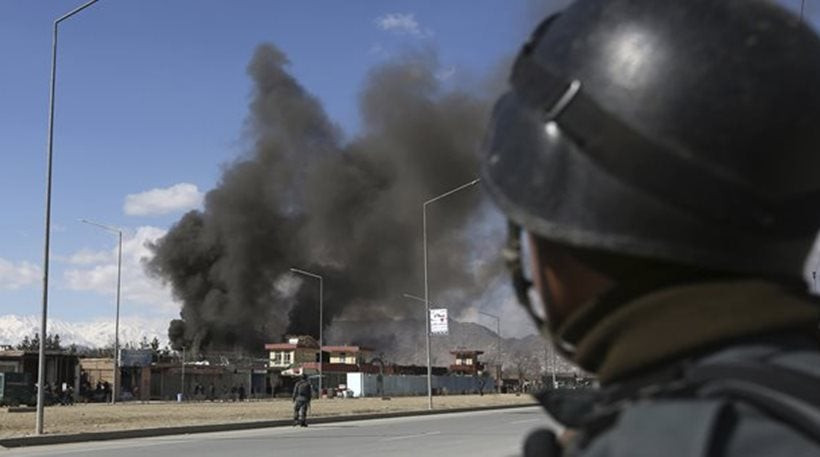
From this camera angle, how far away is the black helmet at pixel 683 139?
3.23ft

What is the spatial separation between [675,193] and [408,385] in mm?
80483

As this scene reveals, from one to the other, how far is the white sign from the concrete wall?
29342mm

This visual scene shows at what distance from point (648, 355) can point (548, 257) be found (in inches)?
6.9

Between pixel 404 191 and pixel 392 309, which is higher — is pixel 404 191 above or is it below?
above

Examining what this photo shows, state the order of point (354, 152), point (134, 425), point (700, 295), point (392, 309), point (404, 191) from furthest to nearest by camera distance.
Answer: point (392, 309) < point (354, 152) < point (404, 191) < point (134, 425) < point (700, 295)

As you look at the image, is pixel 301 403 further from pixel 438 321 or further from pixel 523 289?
pixel 523 289

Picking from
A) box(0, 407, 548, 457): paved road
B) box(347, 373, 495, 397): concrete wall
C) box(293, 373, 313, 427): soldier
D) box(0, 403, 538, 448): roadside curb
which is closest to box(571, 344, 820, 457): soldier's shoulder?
box(0, 407, 548, 457): paved road

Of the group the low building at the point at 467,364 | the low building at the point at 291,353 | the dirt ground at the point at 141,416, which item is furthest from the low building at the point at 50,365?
the low building at the point at 467,364

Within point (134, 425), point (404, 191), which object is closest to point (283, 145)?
point (404, 191)

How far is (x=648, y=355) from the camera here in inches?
39.0

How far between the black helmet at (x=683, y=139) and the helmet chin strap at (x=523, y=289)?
0.26 ft

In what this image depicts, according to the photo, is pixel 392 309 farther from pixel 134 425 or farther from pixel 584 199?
pixel 584 199

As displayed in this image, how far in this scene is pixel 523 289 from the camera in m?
1.20

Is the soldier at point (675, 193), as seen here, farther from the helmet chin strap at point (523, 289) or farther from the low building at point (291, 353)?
the low building at point (291, 353)
